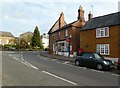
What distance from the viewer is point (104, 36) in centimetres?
3088

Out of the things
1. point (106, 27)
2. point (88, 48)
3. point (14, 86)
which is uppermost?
point (106, 27)

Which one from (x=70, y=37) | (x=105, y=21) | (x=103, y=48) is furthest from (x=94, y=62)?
(x=70, y=37)

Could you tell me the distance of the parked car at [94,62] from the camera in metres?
18.7

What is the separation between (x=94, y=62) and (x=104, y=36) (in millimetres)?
11995

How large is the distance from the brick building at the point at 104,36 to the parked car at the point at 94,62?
8.43 meters

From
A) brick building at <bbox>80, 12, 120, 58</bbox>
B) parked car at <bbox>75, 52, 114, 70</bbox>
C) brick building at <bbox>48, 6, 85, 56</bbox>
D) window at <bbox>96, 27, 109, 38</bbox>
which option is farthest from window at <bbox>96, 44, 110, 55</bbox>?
parked car at <bbox>75, 52, 114, 70</bbox>

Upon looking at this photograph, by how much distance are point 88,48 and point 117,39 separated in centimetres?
Result: 704

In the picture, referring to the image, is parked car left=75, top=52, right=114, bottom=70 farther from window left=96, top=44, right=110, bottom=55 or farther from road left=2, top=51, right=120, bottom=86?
window left=96, top=44, right=110, bottom=55

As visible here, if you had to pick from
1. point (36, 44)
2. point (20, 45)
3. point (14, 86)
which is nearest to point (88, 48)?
point (14, 86)

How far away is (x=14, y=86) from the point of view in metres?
9.96

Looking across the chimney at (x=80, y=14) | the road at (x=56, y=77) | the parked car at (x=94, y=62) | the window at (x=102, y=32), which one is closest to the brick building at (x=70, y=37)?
the chimney at (x=80, y=14)

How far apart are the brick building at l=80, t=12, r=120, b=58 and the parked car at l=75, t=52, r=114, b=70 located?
8427 millimetres

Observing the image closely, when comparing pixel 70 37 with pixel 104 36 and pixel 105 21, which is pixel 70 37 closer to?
pixel 105 21

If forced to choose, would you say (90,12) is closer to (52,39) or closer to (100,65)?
(52,39)
